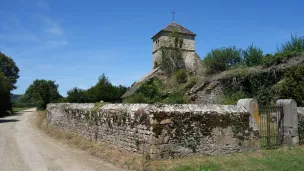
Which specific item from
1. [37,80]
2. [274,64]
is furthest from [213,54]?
[37,80]

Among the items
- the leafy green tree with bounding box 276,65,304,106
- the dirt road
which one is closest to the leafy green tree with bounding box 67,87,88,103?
the dirt road

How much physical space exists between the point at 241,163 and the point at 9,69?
175ft

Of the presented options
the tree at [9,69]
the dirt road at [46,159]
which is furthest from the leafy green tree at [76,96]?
the dirt road at [46,159]

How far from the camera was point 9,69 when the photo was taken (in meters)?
51.1

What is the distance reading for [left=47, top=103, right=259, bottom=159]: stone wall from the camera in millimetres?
7426

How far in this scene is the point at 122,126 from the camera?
346 inches

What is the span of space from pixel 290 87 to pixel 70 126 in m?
11.8

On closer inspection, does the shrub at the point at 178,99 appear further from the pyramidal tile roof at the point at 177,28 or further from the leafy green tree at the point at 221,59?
the pyramidal tile roof at the point at 177,28

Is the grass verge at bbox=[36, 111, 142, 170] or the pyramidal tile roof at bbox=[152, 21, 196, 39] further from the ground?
the pyramidal tile roof at bbox=[152, 21, 196, 39]

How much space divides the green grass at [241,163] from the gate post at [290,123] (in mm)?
1231

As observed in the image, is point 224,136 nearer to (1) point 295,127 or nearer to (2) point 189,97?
(1) point 295,127

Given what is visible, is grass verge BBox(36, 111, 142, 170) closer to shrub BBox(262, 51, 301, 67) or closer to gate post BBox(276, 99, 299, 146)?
gate post BBox(276, 99, 299, 146)

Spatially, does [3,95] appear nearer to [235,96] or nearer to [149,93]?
[149,93]

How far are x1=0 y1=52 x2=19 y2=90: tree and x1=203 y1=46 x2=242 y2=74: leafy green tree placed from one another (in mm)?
38303
